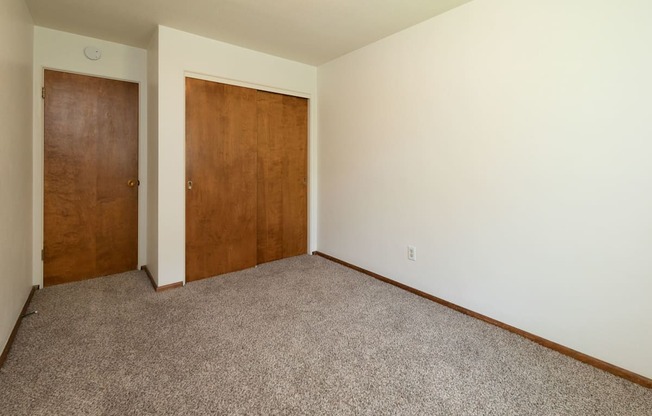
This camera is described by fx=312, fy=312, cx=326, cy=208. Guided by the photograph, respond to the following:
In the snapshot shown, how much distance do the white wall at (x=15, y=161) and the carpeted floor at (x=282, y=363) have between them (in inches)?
10.6

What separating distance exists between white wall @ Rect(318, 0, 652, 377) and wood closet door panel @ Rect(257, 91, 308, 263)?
1.02 m

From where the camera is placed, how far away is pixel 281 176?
12.2 ft

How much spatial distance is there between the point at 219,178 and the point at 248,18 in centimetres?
144

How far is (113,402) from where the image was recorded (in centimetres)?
146

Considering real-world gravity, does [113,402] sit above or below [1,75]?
below

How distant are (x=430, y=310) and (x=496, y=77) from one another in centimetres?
176

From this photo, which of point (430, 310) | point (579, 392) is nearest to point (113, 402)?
point (430, 310)

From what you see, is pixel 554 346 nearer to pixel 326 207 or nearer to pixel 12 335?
pixel 326 207

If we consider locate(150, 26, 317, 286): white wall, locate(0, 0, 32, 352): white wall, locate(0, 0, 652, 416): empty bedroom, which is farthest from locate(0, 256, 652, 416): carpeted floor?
locate(150, 26, 317, 286): white wall

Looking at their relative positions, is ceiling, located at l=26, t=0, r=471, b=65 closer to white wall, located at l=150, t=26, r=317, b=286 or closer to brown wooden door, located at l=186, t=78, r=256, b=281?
white wall, located at l=150, t=26, r=317, b=286

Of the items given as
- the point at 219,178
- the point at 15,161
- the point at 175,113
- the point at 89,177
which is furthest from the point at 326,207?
the point at 15,161

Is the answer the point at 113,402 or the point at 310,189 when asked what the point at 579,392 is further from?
the point at 310,189

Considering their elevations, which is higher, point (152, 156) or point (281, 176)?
point (152, 156)

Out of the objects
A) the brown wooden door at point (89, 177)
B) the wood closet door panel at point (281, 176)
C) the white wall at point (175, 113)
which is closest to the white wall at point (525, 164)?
the wood closet door panel at point (281, 176)
